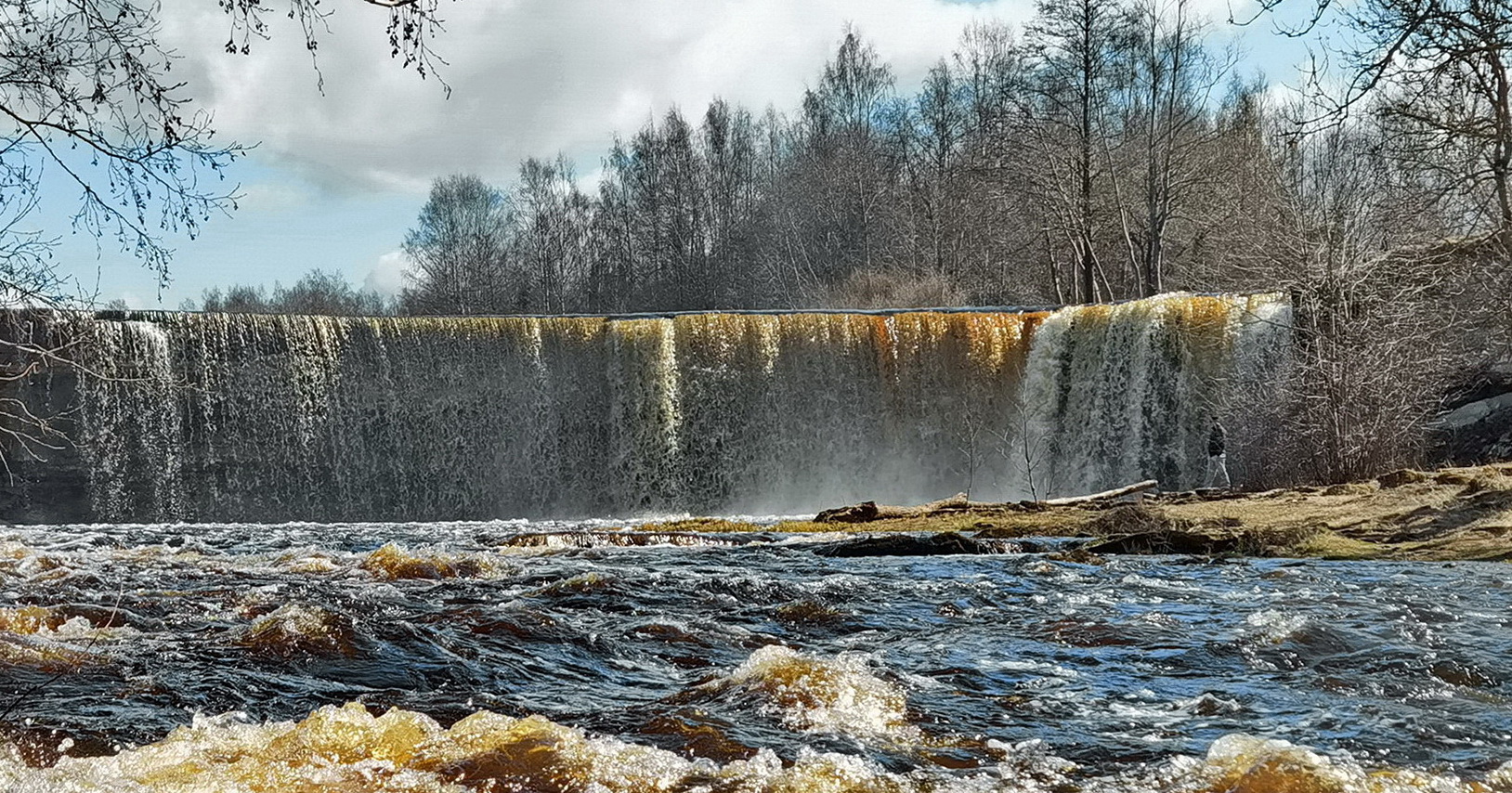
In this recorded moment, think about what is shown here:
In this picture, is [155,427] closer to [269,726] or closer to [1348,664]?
[269,726]

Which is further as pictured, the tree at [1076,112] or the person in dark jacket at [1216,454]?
the tree at [1076,112]

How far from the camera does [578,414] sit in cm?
2097

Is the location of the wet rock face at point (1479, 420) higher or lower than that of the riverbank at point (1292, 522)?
higher

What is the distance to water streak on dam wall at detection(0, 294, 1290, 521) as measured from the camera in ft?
63.3

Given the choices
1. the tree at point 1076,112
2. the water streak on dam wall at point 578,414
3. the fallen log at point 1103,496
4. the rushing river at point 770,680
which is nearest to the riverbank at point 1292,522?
the fallen log at point 1103,496

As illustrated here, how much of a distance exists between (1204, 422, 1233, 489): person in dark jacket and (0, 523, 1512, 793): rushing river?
9.10 metres

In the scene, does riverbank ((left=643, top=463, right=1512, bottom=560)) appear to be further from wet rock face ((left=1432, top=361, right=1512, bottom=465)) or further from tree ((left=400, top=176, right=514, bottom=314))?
tree ((left=400, top=176, right=514, bottom=314))

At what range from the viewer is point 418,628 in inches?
234

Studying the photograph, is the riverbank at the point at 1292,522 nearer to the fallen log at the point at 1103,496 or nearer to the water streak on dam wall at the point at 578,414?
the fallen log at the point at 1103,496

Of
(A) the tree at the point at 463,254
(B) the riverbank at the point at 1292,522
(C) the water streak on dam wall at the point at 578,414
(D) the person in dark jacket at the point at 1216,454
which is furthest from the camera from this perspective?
(A) the tree at the point at 463,254

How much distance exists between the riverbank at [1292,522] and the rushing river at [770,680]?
30.6 inches

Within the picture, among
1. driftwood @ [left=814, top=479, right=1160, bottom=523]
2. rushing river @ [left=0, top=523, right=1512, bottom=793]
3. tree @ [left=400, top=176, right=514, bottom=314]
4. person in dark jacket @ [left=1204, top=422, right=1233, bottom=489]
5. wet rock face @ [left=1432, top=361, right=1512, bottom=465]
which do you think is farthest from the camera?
tree @ [left=400, top=176, right=514, bottom=314]

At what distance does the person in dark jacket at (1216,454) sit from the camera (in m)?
17.0

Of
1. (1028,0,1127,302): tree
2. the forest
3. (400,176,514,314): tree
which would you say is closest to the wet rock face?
the forest
